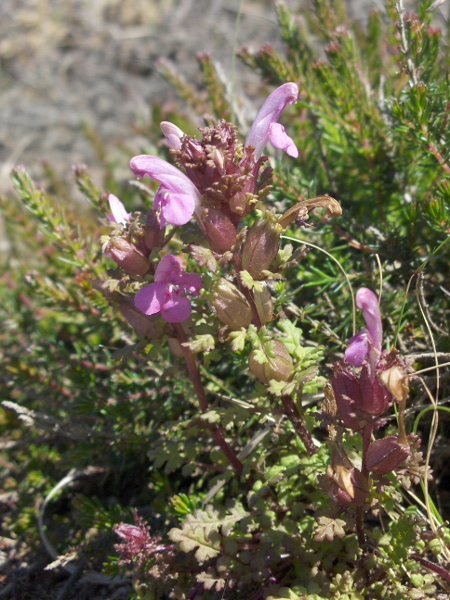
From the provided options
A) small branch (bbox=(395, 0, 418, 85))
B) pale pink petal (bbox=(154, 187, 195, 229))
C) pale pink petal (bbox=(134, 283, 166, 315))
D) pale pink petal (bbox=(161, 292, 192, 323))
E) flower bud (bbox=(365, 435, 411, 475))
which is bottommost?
flower bud (bbox=(365, 435, 411, 475))

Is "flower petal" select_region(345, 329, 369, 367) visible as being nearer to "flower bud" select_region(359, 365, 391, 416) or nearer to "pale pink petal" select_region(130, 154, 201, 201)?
"flower bud" select_region(359, 365, 391, 416)

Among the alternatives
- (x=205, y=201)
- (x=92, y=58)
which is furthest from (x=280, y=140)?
(x=92, y=58)

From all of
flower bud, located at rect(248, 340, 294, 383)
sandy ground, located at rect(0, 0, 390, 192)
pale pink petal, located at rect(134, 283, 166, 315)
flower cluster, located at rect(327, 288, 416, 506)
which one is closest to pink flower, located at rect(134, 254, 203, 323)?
pale pink petal, located at rect(134, 283, 166, 315)

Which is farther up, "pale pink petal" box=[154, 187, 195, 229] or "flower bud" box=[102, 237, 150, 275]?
"pale pink petal" box=[154, 187, 195, 229]

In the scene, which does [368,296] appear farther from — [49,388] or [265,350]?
[49,388]

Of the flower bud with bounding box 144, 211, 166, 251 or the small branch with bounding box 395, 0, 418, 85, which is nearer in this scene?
the flower bud with bounding box 144, 211, 166, 251

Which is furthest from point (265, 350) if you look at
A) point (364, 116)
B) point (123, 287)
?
point (364, 116)
